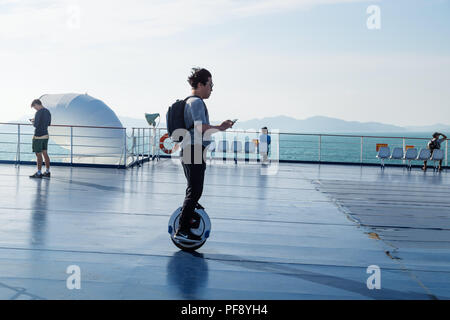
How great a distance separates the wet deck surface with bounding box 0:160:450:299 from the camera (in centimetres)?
260

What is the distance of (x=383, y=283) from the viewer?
2752 millimetres

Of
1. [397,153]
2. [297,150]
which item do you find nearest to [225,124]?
[397,153]

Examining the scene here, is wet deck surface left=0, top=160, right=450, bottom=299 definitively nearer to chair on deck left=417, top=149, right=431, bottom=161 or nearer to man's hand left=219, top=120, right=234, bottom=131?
man's hand left=219, top=120, right=234, bottom=131

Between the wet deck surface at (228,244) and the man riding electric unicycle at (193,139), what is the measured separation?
0.55ft

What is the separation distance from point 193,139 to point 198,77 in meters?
0.43

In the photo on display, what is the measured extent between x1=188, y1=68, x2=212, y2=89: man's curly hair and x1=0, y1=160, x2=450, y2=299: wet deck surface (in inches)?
46.2

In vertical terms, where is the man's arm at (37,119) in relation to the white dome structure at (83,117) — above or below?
below

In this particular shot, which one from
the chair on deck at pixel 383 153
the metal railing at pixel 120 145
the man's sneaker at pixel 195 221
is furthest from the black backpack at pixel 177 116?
the chair on deck at pixel 383 153

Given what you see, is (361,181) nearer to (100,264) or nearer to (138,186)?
(138,186)

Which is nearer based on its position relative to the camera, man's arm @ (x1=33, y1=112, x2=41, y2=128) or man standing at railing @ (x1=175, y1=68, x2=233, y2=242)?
man standing at railing @ (x1=175, y1=68, x2=233, y2=242)

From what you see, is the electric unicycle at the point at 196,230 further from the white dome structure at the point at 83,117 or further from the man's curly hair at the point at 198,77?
the white dome structure at the point at 83,117

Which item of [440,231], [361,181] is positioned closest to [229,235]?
[440,231]

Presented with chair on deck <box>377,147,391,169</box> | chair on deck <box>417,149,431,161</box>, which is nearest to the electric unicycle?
chair on deck <box>377,147,391,169</box>

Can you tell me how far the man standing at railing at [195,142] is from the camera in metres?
3.03
